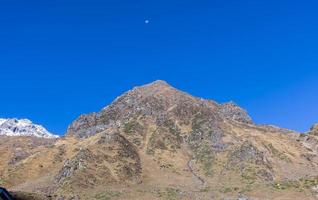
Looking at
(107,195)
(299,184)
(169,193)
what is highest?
(299,184)

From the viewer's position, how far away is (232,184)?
616 feet

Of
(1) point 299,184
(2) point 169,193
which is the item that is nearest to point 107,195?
(2) point 169,193

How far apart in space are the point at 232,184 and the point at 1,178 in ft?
313

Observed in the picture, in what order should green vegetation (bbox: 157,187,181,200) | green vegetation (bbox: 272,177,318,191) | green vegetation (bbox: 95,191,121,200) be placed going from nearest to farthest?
green vegetation (bbox: 95,191,121,200), green vegetation (bbox: 157,187,181,200), green vegetation (bbox: 272,177,318,191)

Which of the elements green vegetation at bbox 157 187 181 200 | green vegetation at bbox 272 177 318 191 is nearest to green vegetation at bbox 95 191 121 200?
green vegetation at bbox 157 187 181 200

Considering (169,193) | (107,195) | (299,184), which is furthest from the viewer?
(299,184)

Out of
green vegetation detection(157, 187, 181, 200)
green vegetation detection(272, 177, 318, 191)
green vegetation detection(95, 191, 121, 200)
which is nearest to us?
green vegetation detection(95, 191, 121, 200)

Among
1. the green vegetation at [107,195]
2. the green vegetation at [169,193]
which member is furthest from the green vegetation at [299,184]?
the green vegetation at [107,195]

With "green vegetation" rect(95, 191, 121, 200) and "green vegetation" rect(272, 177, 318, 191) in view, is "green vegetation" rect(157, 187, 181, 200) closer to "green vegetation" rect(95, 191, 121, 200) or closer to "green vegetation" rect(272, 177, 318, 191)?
"green vegetation" rect(95, 191, 121, 200)

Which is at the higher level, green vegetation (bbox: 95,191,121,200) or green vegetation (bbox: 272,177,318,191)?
green vegetation (bbox: 272,177,318,191)

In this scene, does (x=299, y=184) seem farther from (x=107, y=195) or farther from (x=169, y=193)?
(x=107, y=195)

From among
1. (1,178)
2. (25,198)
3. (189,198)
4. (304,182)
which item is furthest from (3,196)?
(1,178)

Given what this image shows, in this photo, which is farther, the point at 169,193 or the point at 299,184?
the point at 299,184

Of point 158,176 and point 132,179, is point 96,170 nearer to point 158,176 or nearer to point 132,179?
point 132,179
